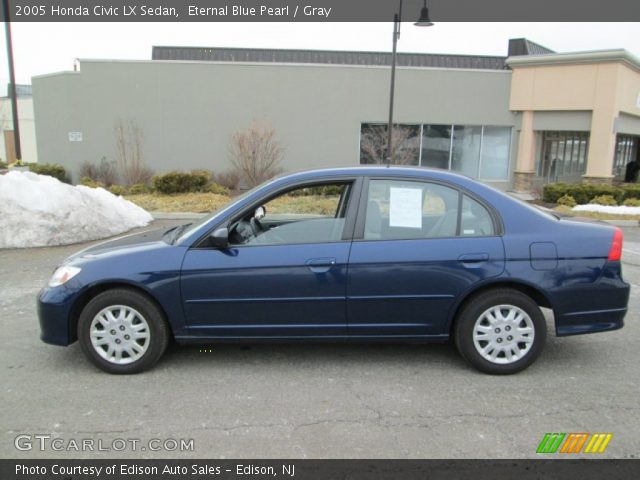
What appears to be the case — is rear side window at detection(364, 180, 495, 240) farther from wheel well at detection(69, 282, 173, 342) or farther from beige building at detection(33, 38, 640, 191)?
beige building at detection(33, 38, 640, 191)

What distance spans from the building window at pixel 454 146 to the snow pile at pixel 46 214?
1182 cm

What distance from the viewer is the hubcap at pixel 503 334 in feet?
12.9

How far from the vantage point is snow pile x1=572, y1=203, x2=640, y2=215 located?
13831 millimetres

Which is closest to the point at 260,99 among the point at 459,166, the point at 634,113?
the point at 459,166

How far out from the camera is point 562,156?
23.3m

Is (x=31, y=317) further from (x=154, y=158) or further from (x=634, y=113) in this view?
(x=634, y=113)

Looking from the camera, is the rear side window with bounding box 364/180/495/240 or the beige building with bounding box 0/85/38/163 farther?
the beige building with bounding box 0/85/38/163

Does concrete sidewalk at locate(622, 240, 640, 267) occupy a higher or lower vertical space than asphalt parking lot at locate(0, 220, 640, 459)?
higher

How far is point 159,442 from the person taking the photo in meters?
3.11

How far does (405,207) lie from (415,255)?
0.41m

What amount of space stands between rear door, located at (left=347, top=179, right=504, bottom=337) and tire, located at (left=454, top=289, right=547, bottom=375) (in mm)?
166

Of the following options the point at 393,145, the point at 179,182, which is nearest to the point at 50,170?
the point at 179,182

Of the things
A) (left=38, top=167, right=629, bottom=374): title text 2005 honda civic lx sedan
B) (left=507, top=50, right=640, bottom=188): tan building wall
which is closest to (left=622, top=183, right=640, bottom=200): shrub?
(left=507, top=50, right=640, bottom=188): tan building wall

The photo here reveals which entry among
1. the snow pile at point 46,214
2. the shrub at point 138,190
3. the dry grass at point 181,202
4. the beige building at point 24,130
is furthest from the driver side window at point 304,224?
the beige building at point 24,130
